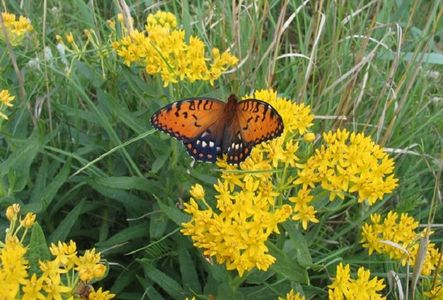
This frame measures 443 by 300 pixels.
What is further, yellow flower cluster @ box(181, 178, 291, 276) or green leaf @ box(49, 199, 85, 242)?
green leaf @ box(49, 199, 85, 242)

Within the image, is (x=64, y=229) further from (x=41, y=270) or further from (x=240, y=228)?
(x=240, y=228)

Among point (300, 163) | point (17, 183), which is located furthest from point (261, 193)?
point (17, 183)

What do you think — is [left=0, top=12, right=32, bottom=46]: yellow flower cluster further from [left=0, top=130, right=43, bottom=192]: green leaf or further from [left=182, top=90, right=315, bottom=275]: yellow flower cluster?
[left=182, top=90, right=315, bottom=275]: yellow flower cluster

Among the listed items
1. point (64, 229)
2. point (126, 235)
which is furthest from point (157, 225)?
point (64, 229)

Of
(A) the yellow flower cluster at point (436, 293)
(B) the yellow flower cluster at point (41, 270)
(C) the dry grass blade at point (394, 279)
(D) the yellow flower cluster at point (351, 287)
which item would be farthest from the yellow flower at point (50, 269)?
(A) the yellow flower cluster at point (436, 293)

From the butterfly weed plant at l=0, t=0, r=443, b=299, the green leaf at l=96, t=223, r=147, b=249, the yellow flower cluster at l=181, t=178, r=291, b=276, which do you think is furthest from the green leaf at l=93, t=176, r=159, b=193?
the yellow flower cluster at l=181, t=178, r=291, b=276

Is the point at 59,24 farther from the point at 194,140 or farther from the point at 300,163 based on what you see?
the point at 300,163

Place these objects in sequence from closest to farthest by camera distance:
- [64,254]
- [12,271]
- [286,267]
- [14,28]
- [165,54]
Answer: [12,271]
[64,254]
[286,267]
[165,54]
[14,28]
